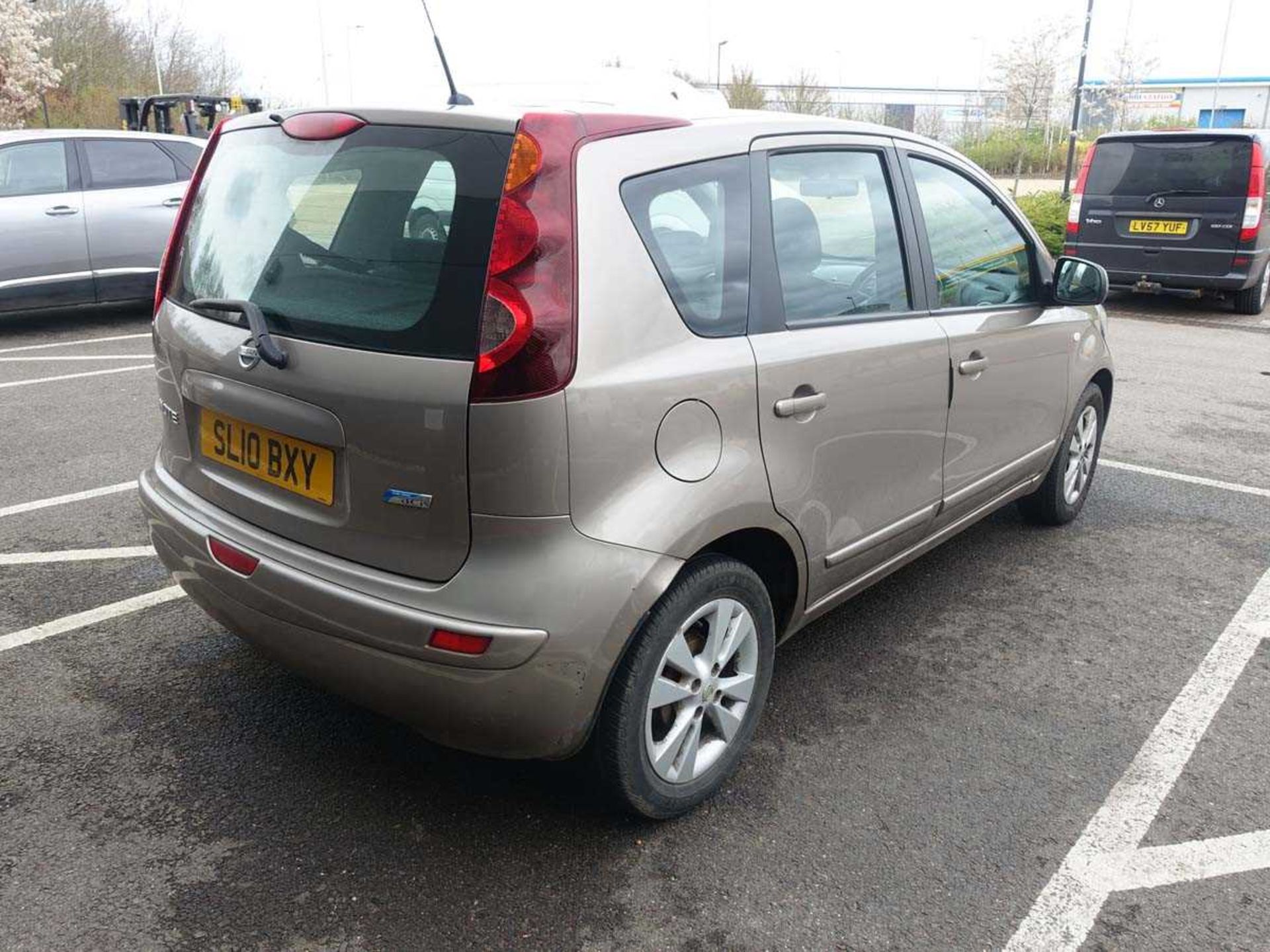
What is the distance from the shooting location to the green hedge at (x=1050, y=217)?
14.2m

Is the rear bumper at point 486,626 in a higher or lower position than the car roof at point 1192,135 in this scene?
lower

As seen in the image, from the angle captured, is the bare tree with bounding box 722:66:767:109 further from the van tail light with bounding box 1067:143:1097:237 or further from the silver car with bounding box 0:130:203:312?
the silver car with bounding box 0:130:203:312

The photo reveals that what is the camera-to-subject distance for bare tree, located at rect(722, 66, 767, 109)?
3012cm

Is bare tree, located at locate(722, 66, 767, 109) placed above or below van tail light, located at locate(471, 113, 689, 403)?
above

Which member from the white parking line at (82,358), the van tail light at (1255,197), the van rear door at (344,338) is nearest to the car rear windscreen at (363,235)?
the van rear door at (344,338)

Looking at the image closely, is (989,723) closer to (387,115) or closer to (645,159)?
(645,159)

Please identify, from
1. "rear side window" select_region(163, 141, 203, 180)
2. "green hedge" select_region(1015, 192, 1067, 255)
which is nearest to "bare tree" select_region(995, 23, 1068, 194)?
"green hedge" select_region(1015, 192, 1067, 255)

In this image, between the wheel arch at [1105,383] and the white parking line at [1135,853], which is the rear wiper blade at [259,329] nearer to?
the white parking line at [1135,853]

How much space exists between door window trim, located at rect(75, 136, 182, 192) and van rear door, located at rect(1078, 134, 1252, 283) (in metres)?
9.06

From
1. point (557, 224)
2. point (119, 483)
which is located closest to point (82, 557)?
point (119, 483)

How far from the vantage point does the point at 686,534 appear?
235cm

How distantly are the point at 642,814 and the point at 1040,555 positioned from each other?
2.55 m

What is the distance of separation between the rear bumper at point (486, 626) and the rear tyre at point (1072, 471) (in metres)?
2.77

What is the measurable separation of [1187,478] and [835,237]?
3431 millimetres
